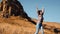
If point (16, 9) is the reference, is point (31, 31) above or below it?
below

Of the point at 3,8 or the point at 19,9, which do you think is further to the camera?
the point at 19,9

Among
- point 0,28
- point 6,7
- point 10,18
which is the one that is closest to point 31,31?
point 0,28

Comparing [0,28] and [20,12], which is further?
[20,12]

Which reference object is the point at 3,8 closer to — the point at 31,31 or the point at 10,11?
the point at 10,11

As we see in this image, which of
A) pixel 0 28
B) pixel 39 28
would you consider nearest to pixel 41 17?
pixel 39 28

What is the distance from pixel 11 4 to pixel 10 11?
3.78 feet

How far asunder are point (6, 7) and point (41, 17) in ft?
70.5

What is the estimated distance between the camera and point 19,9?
1372 inches

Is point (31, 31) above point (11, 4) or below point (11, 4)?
below

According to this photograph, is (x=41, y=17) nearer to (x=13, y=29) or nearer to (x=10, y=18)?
(x=13, y=29)

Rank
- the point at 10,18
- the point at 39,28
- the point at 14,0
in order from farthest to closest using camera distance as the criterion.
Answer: the point at 14,0
the point at 10,18
the point at 39,28

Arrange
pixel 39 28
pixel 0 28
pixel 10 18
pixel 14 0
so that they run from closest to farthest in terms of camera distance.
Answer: pixel 39 28 → pixel 0 28 → pixel 10 18 → pixel 14 0

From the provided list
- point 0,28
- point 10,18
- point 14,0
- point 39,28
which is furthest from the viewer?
point 14,0

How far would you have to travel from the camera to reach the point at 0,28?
867 inches
